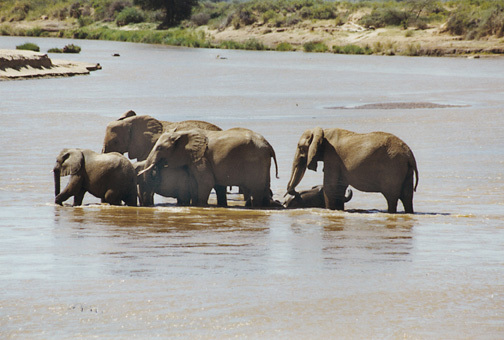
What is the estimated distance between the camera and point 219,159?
10.7 m

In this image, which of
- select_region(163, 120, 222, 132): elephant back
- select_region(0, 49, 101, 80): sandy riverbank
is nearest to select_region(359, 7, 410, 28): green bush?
select_region(0, 49, 101, 80): sandy riverbank

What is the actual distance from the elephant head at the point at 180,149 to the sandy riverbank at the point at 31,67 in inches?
1033

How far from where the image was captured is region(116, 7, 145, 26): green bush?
321 feet

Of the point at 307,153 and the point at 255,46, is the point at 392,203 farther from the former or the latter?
the point at 255,46

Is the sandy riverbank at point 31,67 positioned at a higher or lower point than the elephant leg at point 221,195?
lower

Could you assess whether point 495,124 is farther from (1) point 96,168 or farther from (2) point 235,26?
(2) point 235,26

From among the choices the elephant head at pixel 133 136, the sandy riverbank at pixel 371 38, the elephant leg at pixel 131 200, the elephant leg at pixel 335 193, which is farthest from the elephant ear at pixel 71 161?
the sandy riverbank at pixel 371 38

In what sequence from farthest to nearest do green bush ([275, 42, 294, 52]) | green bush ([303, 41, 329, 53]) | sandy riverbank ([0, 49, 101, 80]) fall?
green bush ([275, 42, 294, 52])
green bush ([303, 41, 329, 53])
sandy riverbank ([0, 49, 101, 80])

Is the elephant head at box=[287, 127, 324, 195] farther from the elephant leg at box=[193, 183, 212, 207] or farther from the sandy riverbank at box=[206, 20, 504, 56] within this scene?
the sandy riverbank at box=[206, 20, 504, 56]

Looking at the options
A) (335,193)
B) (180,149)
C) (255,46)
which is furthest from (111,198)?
(255,46)

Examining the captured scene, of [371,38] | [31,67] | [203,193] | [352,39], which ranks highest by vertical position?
[203,193]

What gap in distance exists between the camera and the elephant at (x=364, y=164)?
10.3 metres

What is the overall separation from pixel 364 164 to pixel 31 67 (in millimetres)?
31027

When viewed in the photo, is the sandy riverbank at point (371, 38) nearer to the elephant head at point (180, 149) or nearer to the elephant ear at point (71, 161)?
the elephant head at point (180, 149)
